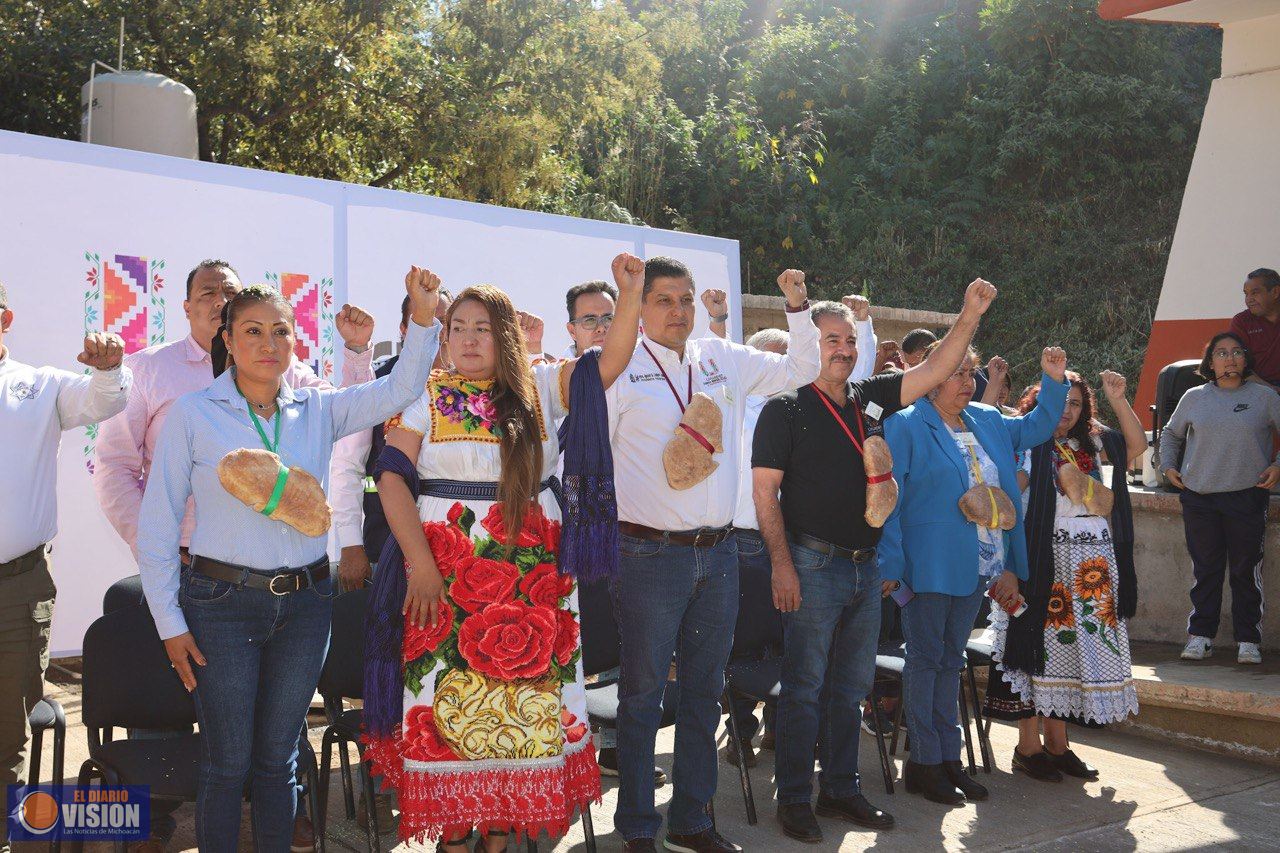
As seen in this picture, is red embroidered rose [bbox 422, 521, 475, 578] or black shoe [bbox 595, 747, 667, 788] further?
black shoe [bbox 595, 747, 667, 788]

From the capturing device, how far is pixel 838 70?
19.5 meters

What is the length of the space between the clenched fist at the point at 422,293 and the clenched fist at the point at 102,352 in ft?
2.92

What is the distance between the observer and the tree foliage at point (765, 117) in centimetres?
1245

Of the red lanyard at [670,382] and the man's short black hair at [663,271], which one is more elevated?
the man's short black hair at [663,271]

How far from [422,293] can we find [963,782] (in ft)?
10.0

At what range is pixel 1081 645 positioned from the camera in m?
5.06

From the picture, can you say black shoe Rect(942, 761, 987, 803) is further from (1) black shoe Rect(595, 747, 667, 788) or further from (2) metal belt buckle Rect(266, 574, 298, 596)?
(2) metal belt buckle Rect(266, 574, 298, 596)

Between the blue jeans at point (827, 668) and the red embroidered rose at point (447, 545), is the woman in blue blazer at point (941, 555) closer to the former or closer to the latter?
the blue jeans at point (827, 668)

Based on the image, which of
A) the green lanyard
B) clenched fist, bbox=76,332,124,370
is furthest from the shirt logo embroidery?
the green lanyard

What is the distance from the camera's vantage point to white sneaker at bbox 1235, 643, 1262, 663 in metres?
6.42

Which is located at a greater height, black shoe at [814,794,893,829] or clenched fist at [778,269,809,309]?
clenched fist at [778,269,809,309]

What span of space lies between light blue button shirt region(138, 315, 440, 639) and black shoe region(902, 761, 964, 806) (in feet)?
8.79

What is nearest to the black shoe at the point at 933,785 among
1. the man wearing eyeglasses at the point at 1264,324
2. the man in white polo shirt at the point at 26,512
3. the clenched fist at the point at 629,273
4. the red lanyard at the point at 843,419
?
the red lanyard at the point at 843,419

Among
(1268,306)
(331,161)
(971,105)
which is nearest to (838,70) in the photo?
(971,105)
